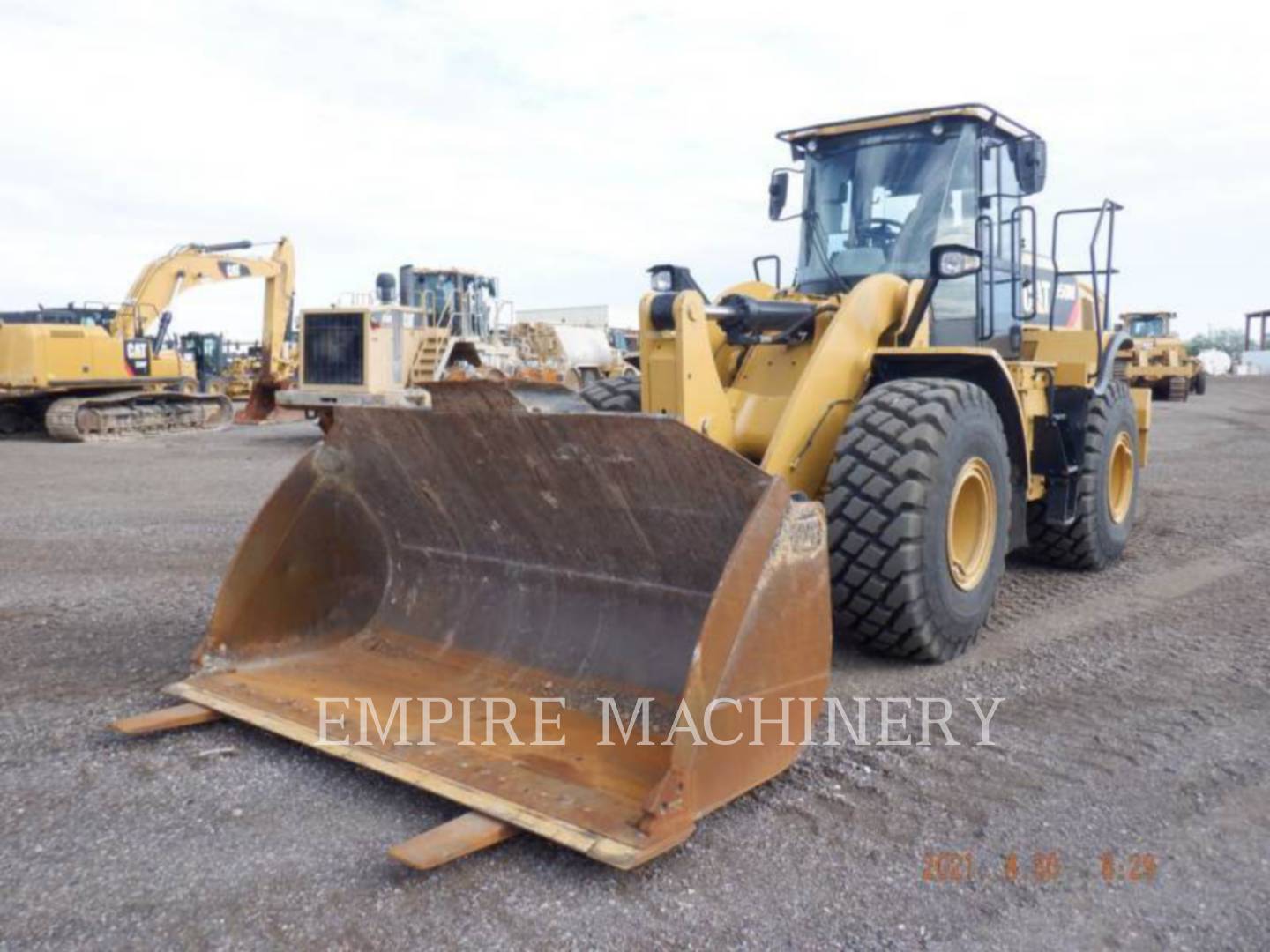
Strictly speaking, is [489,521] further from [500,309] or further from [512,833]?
[500,309]

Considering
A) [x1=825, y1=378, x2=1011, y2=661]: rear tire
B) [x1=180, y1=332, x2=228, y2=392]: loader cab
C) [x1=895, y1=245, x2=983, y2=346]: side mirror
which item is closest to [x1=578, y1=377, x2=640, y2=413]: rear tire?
[x1=895, y1=245, x2=983, y2=346]: side mirror

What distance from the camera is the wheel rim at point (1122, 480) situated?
6.83 meters

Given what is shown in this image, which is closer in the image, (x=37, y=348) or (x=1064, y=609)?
(x=1064, y=609)

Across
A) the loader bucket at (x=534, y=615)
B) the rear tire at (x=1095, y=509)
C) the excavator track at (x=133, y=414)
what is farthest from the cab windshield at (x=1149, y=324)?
the loader bucket at (x=534, y=615)

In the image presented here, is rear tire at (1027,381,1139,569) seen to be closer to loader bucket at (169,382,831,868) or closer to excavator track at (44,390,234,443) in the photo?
loader bucket at (169,382,831,868)

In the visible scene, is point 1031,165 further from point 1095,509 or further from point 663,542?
point 663,542

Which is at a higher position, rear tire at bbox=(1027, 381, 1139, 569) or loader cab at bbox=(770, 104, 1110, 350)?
loader cab at bbox=(770, 104, 1110, 350)

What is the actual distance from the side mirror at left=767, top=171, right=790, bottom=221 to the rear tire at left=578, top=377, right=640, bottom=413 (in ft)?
4.22

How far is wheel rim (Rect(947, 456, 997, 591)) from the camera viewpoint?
465 cm

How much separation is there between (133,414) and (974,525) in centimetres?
1641

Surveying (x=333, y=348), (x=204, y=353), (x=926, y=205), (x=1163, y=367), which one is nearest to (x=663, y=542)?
(x=926, y=205)

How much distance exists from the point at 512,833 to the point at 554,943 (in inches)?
18.1

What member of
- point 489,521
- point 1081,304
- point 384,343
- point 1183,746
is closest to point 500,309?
point 384,343

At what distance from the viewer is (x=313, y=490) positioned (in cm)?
441
